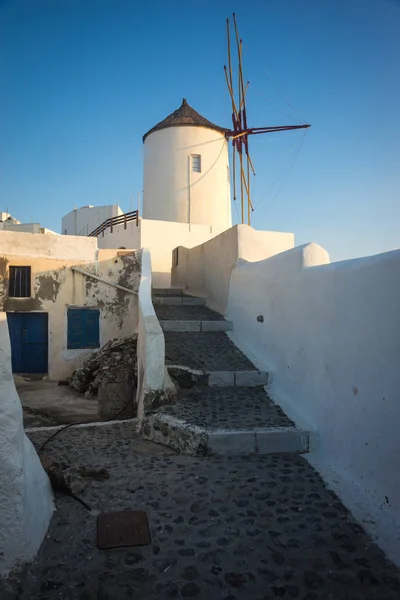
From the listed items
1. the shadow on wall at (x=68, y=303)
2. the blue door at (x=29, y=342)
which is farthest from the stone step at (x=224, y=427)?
the blue door at (x=29, y=342)

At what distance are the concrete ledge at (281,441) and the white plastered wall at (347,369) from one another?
17 centimetres

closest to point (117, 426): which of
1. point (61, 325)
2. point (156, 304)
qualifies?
point (156, 304)

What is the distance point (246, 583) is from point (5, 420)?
1753 mm

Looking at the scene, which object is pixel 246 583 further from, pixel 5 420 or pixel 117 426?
pixel 117 426

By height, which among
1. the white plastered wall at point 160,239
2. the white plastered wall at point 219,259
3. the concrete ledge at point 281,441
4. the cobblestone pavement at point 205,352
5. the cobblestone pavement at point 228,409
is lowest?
the concrete ledge at point 281,441

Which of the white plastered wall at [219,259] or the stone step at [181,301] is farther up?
the white plastered wall at [219,259]

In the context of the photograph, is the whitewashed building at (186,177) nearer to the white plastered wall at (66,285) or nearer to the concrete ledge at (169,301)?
the white plastered wall at (66,285)

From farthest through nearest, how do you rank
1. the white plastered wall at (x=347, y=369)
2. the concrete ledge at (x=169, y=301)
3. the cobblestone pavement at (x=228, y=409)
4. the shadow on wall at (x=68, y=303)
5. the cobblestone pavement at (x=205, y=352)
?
the shadow on wall at (x=68, y=303)
the concrete ledge at (x=169, y=301)
the cobblestone pavement at (x=205, y=352)
the cobblestone pavement at (x=228, y=409)
the white plastered wall at (x=347, y=369)

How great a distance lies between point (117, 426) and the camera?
5223 mm

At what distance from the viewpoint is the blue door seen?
10.6 metres

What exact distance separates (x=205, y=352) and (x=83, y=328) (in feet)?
16.5

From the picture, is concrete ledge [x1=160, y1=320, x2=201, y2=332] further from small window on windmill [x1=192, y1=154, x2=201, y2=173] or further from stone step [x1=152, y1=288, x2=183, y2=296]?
small window on windmill [x1=192, y1=154, x2=201, y2=173]

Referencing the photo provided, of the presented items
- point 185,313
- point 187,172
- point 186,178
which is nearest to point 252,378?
point 185,313

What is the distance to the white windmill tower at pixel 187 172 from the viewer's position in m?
18.9
